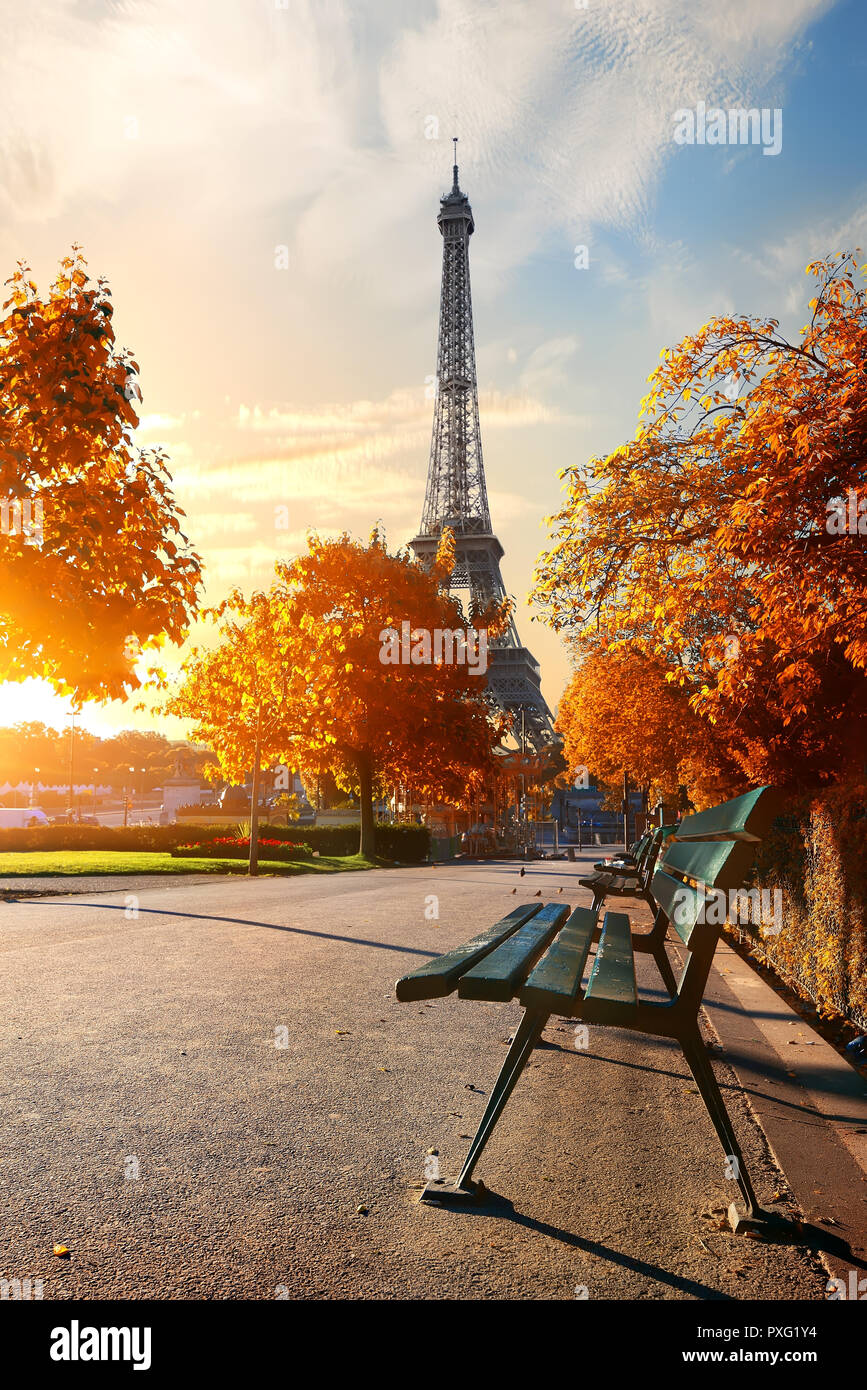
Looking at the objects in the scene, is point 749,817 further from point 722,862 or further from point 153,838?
point 153,838

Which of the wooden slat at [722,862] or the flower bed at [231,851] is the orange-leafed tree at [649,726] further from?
the wooden slat at [722,862]

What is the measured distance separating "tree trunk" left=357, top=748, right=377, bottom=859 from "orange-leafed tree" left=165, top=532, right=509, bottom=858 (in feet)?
0.11

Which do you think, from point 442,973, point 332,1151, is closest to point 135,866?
point 332,1151

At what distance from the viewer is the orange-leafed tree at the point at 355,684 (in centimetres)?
2039

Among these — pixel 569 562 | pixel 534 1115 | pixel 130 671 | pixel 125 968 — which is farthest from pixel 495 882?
pixel 534 1115

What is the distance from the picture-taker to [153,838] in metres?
28.9

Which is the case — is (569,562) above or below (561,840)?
above

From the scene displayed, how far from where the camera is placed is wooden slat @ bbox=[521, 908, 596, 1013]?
3049 millimetres

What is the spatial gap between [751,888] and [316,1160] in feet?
23.0

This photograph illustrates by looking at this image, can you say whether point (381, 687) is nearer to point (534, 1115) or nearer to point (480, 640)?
point (480, 640)

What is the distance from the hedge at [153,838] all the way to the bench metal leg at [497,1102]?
80.5 feet

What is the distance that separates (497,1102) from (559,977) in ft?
1.50
